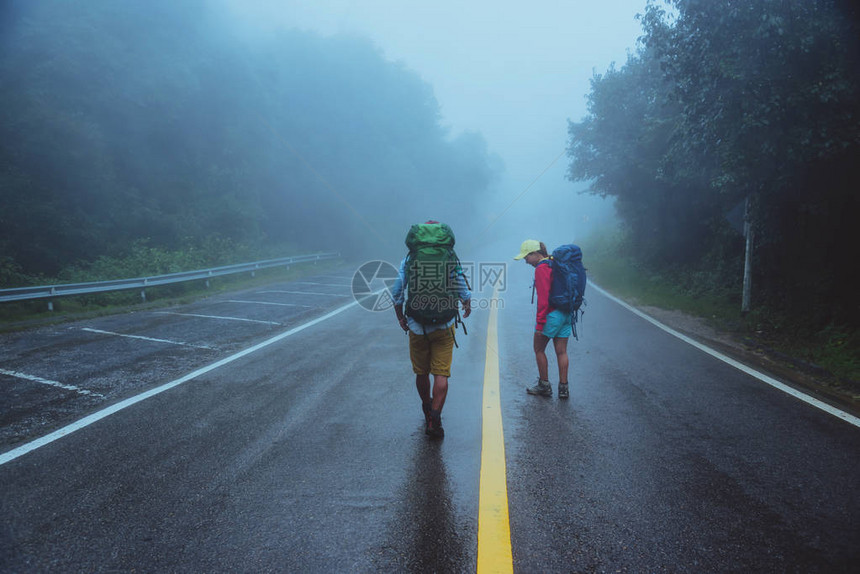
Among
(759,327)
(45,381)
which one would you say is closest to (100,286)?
(45,381)

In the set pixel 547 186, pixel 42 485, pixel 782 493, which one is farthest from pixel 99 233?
pixel 547 186

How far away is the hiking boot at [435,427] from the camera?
4152mm

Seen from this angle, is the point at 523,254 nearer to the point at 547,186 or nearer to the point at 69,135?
the point at 69,135

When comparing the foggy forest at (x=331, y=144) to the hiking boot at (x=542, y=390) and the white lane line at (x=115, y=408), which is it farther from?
the white lane line at (x=115, y=408)

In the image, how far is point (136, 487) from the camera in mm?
3359

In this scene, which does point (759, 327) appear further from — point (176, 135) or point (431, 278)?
point (176, 135)

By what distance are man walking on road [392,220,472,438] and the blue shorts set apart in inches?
56.9

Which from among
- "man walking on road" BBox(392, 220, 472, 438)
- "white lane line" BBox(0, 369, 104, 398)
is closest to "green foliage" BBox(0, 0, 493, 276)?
"white lane line" BBox(0, 369, 104, 398)

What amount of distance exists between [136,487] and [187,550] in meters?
0.96

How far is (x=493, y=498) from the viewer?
3.17 metres

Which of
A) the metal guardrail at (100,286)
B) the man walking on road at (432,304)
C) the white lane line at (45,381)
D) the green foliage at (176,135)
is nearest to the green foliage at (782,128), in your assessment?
the man walking on road at (432,304)

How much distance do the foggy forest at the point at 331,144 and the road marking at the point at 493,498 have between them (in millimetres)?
6099

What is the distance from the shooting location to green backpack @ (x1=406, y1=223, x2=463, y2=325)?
4.16 metres

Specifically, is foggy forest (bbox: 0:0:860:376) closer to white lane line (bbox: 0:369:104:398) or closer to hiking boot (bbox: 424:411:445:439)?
hiking boot (bbox: 424:411:445:439)
